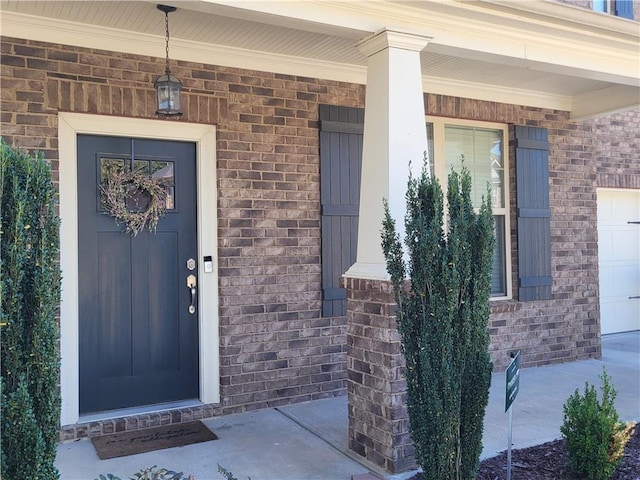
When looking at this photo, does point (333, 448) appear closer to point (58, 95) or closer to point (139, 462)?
point (139, 462)

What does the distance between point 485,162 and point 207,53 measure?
3.39 metres

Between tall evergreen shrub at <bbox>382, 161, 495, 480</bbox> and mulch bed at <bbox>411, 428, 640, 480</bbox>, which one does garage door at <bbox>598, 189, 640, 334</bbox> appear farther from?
tall evergreen shrub at <bbox>382, 161, 495, 480</bbox>

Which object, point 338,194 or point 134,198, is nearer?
point 134,198

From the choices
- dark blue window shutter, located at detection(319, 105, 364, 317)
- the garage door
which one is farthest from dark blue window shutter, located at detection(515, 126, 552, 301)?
dark blue window shutter, located at detection(319, 105, 364, 317)

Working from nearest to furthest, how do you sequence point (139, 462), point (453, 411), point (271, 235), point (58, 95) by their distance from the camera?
point (453, 411), point (139, 462), point (58, 95), point (271, 235)

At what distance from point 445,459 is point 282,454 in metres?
1.42

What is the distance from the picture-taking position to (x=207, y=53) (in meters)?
5.12

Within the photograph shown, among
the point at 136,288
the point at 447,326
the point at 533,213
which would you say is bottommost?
the point at 447,326

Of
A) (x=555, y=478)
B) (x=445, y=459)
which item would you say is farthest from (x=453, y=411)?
(x=555, y=478)

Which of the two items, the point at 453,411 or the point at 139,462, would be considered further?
the point at 139,462

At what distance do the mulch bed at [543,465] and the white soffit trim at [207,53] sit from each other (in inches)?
144

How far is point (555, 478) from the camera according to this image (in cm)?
375

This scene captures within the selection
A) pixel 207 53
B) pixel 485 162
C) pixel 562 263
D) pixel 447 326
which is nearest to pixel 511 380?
pixel 447 326

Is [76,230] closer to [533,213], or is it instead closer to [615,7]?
[533,213]
